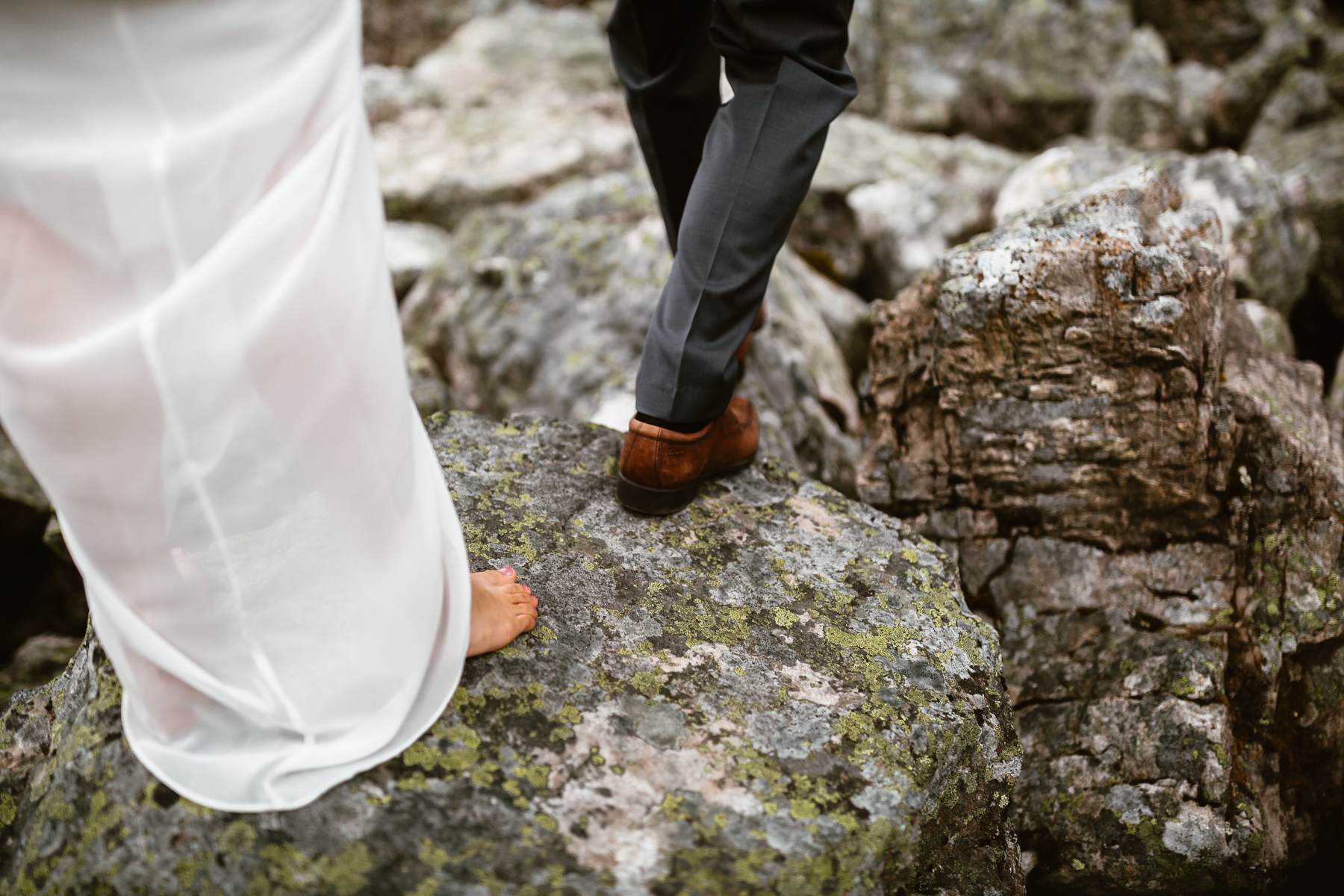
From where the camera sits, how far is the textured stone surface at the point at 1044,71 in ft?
26.2

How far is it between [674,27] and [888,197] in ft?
11.5

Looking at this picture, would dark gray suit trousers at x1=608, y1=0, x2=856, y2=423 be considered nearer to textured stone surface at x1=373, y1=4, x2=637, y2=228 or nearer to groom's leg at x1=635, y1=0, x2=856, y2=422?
groom's leg at x1=635, y1=0, x2=856, y2=422

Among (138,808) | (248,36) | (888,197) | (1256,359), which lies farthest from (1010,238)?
(888,197)

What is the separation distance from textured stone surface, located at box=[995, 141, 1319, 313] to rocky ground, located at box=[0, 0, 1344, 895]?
0.08 ft

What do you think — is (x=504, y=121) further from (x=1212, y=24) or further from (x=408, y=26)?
(x=1212, y=24)

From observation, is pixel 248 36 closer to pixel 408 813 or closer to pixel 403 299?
pixel 408 813

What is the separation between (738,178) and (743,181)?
13 mm

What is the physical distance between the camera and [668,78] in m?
2.49

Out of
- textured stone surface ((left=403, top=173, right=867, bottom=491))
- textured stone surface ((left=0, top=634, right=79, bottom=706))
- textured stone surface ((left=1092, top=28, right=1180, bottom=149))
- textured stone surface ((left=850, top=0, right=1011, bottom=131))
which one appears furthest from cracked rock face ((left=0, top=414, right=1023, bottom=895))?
textured stone surface ((left=850, top=0, right=1011, bottom=131))

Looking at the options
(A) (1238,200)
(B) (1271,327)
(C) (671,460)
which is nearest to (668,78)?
(C) (671,460)

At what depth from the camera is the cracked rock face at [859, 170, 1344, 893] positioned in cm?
247

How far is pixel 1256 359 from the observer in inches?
124

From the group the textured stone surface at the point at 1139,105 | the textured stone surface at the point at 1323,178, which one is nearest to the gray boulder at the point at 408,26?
the textured stone surface at the point at 1139,105

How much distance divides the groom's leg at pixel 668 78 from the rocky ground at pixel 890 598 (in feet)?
2.77
